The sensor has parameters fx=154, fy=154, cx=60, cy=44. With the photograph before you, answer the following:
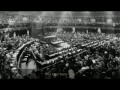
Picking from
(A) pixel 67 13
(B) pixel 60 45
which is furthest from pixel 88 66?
(A) pixel 67 13

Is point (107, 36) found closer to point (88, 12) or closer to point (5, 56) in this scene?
point (88, 12)

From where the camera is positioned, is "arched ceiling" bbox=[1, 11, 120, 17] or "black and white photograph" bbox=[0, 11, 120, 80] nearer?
"black and white photograph" bbox=[0, 11, 120, 80]

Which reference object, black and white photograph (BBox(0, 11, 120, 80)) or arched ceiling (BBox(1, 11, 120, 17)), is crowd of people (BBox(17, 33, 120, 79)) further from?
arched ceiling (BBox(1, 11, 120, 17))

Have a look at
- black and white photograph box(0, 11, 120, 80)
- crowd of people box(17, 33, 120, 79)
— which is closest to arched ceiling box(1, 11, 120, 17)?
black and white photograph box(0, 11, 120, 80)

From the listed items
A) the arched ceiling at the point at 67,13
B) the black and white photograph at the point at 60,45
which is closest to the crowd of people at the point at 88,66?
the black and white photograph at the point at 60,45

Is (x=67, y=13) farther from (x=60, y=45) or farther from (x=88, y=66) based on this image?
(x=88, y=66)

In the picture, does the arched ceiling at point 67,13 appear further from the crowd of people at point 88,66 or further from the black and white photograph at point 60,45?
the crowd of people at point 88,66

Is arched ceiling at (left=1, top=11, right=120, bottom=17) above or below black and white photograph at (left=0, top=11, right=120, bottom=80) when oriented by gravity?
above

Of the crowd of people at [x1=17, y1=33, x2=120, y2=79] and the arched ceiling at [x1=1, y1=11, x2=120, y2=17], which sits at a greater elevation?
the arched ceiling at [x1=1, y1=11, x2=120, y2=17]
